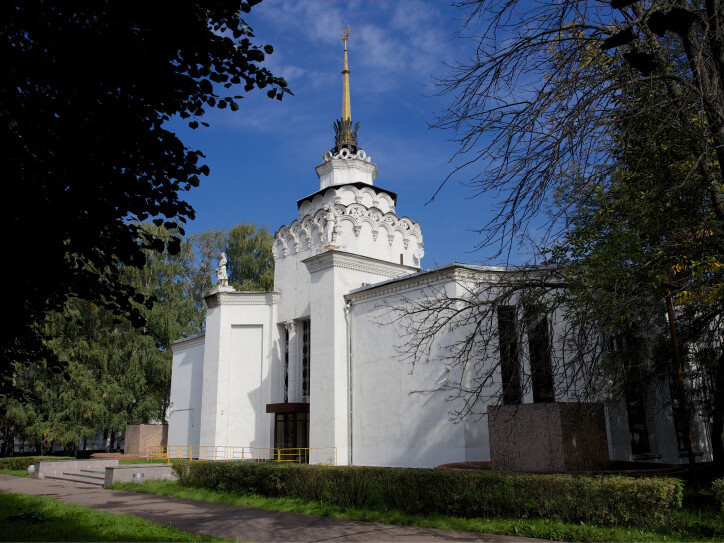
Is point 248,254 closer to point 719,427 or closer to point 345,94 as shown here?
point 345,94

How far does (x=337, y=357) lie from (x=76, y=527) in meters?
10.8

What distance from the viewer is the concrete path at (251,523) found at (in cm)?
846

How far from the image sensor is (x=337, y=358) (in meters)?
19.2

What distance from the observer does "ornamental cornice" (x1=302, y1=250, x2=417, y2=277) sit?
20172 mm

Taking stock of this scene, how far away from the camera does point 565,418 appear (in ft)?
32.0

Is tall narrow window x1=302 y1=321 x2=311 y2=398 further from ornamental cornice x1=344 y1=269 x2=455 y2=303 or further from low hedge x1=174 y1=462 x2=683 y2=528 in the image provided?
low hedge x1=174 y1=462 x2=683 y2=528

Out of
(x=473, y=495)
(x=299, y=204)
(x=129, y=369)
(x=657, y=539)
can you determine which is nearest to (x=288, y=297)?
(x=299, y=204)

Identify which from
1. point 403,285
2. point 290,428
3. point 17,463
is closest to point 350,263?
point 403,285

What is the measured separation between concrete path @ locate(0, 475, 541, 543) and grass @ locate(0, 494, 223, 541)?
64 centimetres

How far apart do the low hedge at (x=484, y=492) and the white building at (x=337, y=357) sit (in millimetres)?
5177

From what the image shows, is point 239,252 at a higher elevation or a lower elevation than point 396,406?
higher

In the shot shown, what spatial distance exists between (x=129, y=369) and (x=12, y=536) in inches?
925

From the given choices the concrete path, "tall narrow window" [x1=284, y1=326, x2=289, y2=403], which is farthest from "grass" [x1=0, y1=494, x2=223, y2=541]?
"tall narrow window" [x1=284, y1=326, x2=289, y2=403]

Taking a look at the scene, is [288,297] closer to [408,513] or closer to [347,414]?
[347,414]
